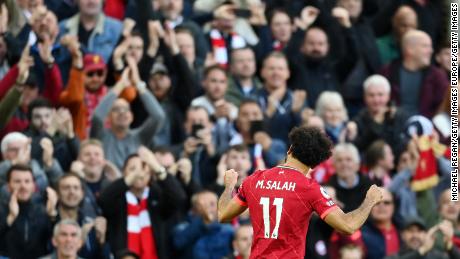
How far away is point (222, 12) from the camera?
Result: 2055cm

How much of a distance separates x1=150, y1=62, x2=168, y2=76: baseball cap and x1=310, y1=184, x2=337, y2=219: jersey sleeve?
705cm

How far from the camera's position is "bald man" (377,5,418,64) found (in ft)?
70.5

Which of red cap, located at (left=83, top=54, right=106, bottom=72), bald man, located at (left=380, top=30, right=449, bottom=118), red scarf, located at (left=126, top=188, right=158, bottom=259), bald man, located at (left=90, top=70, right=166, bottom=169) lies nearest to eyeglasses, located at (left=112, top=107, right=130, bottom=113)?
bald man, located at (left=90, top=70, right=166, bottom=169)

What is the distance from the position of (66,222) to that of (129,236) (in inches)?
41.9

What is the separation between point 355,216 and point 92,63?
6973mm

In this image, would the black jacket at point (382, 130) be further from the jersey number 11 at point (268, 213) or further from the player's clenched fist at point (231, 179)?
the jersey number 11 at point (268, 213)

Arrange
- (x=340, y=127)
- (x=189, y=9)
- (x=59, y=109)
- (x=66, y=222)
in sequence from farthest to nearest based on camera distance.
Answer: (x=189, y=9) < (x=340, y=127) < (x=59, y=109) < (x=66, y=222)

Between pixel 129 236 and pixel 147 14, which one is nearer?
pixel 129 236

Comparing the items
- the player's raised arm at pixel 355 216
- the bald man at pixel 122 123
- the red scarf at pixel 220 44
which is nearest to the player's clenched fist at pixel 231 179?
the player's raised arm at pixel 355 216

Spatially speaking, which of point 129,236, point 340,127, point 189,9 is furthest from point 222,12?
point 129,236

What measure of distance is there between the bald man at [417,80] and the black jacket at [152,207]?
385 cm

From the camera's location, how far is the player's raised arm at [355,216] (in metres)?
12.4

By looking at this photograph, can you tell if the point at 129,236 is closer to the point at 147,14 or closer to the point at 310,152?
the point at 147,14

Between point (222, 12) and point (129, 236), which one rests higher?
point (222, 12)
